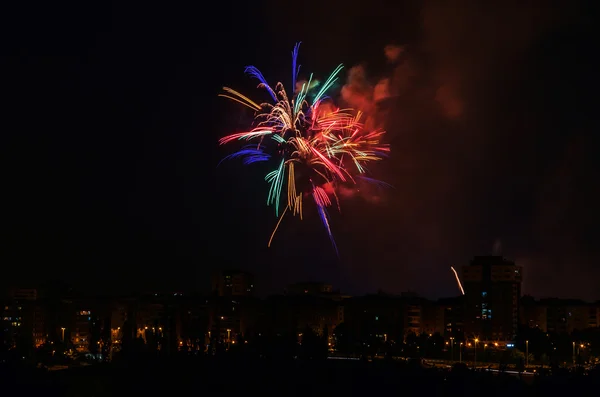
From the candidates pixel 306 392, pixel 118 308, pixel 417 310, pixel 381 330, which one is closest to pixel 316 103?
pixel 306 392

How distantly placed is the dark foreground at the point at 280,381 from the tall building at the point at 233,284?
33028 millimetres

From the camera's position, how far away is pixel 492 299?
133ft

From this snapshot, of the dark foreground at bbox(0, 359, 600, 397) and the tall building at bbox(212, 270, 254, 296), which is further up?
the tall building at bbox(212, 270, 254, 296)

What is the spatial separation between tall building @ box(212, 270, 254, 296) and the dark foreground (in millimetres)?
33028

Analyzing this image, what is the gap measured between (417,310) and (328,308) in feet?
18.0

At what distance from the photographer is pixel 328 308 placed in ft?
162

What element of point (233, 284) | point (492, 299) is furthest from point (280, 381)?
point (233, 284)

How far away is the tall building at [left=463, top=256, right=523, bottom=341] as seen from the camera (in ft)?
130

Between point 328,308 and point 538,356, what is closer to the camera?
point 538,356

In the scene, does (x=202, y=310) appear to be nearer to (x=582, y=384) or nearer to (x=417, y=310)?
(x=417, y=310)

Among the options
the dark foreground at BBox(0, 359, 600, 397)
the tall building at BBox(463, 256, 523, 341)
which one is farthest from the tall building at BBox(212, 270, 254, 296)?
the dark foreground at BBox(0, 359, 600, 397)

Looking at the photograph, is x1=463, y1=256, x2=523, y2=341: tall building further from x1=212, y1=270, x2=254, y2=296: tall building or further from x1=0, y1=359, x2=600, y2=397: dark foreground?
x1=0, y1=359, x2=600, y2=397: dark foreground

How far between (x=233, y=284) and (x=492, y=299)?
20025 millimetres

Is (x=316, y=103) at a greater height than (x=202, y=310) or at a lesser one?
greater
